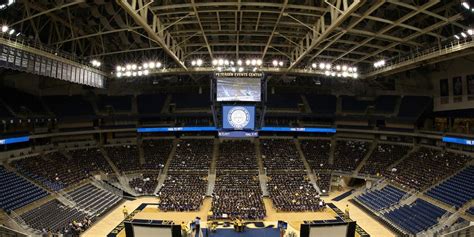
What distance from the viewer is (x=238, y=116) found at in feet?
86.5

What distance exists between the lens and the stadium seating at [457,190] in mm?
22969

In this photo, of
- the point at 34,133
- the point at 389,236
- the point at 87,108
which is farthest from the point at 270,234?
the point at 87,108

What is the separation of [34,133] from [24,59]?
15.2 metres

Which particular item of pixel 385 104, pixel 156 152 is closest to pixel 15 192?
pixel 156 152

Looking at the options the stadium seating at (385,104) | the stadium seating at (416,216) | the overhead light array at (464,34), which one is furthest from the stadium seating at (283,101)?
the overhead light array at (464,34)

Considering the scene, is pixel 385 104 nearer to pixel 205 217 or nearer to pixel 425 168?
pixel 425 168

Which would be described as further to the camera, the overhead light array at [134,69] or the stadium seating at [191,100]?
the stadium seating at [191,100]

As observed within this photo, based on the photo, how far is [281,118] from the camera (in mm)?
42531

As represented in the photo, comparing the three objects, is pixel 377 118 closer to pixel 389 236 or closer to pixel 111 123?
pixel 389 236

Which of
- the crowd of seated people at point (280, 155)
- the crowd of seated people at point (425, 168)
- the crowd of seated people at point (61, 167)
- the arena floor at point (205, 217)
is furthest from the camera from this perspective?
the crowd of seated people at point (280, 155)

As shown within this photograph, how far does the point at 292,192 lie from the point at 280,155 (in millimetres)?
8326

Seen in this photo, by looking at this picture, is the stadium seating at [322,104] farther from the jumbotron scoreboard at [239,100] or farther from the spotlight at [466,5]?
the spotlight at [466,5]

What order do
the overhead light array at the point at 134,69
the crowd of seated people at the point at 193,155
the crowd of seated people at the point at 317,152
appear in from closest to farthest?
the overhead light array at the point at 134,69, the crowd of seated people at the point at 193,155, the crowd of seated people at the point at 317,152

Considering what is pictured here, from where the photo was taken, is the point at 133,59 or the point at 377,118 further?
the point at 377,118
